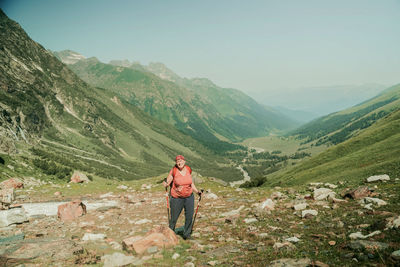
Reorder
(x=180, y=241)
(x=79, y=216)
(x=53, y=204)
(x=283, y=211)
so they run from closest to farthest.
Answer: (x=180, y=241) < (x=283, y=211) < (x=79, y=216) < (x=53, y=204)

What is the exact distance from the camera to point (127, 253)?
12.4 meters

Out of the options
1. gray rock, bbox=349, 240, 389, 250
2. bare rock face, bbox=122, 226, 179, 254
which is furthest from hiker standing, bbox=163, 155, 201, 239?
gray rock, bbox=349, 240, 389, 250

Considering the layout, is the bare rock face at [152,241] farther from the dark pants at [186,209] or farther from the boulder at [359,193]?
the boulder at [359,193]

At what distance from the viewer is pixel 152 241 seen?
12727 millimetres

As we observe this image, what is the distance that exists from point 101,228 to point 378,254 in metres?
17.5

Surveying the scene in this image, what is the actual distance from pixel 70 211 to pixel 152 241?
12963 millimetres

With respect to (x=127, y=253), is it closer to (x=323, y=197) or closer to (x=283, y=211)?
(x=283, y=211)

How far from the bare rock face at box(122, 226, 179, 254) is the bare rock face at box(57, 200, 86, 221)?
11.3m

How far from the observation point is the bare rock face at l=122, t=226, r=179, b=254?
12.4 m

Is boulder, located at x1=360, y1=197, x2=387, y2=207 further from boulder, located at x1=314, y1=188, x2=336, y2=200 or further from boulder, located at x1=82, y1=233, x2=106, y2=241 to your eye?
boulder, located at x1=82, y1=233, x2=106, y2=241

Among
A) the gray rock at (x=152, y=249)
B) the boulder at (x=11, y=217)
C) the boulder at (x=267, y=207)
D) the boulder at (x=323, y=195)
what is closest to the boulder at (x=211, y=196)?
A: the boulder at (x=267, y=207)

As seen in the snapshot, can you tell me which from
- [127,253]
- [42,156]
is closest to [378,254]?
[127,253]

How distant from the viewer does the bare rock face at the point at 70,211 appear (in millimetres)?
20833

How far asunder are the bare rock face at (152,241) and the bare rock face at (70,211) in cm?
1125
